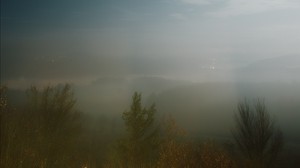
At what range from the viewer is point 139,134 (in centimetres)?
3616

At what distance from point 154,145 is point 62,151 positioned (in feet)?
30.4

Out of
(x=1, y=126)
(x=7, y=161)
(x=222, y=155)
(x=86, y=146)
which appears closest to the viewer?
(x=7, y=161)

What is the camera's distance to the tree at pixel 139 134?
117ft

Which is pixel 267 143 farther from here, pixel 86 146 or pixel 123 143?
pixel 86 146

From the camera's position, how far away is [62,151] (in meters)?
35.6

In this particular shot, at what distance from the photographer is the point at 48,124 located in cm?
3394

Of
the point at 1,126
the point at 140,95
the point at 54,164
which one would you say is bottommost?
the point at 54,164

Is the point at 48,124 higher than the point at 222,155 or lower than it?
higher

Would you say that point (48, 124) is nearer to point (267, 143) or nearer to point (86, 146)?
point (267, 143)

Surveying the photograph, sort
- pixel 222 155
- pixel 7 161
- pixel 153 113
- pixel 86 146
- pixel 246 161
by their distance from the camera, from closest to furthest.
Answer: pixel 7 161
pixel 222 155
pixel 246 161
pixel 153 113
pixel 86 146

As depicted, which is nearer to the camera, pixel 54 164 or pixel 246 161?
pixel 246 161

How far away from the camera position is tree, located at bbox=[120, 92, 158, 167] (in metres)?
35.6

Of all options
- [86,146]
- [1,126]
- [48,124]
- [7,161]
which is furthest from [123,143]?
[86,146]

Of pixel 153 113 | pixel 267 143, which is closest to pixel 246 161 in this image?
pixel 267 143
